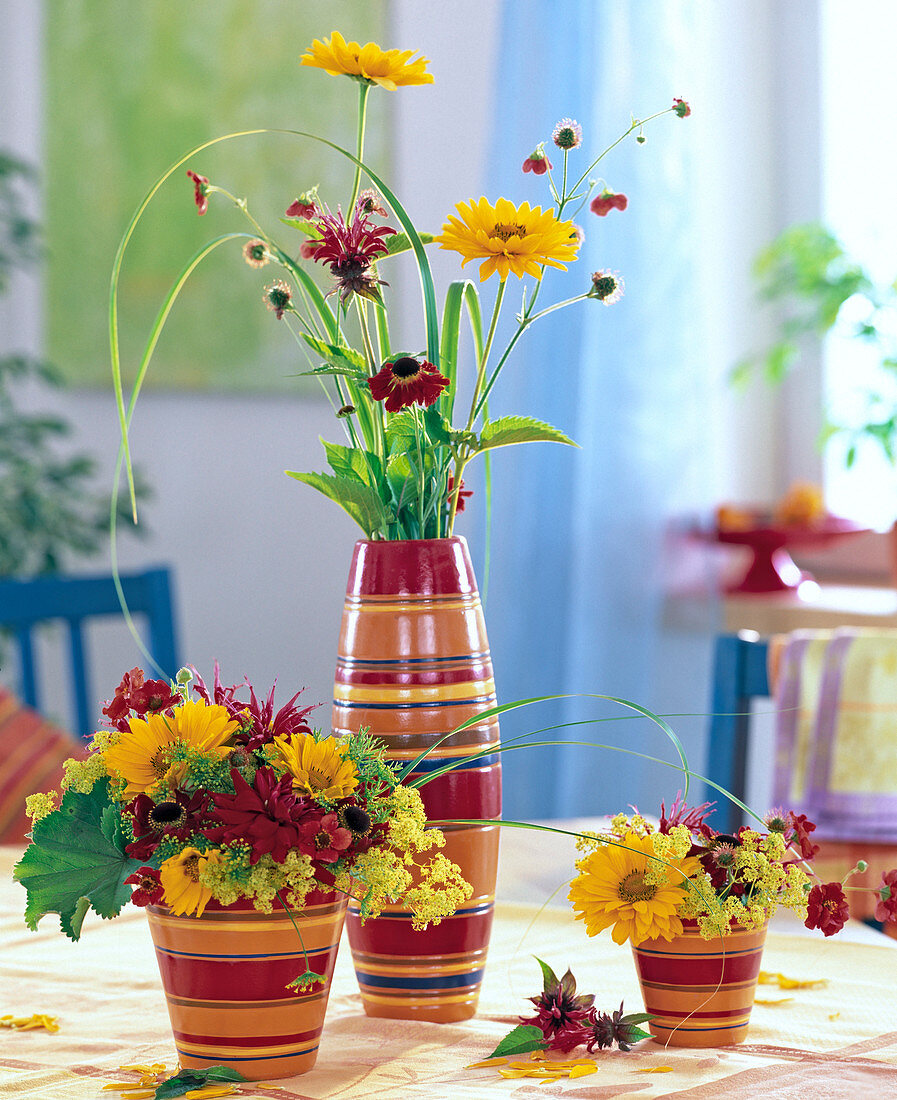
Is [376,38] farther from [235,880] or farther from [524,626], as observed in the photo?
[235,880]

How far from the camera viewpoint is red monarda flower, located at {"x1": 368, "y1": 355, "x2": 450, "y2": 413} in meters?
0.64

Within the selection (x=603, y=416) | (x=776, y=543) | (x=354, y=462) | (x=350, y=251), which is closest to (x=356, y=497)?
(x=354, y=462)

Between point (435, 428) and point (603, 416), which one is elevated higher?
point (603, 416)

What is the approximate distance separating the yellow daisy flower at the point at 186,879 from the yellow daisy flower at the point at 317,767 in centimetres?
5

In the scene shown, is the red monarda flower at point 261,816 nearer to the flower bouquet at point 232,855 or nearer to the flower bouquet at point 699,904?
the flower bouquet at point 232,855

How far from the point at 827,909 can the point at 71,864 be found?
0.34 m

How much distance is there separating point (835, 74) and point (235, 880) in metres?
2.50

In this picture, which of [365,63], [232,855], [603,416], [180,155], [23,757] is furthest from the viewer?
[180,155]

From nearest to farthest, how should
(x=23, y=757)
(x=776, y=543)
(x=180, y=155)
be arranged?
(x=23, y=757) → (x=776, y=543) → (x=180, y=155)

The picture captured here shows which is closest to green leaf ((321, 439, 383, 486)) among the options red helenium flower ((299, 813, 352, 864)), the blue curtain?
red helenium flower ((299, 813, 352, 864))

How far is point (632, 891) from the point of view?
65 centimetres

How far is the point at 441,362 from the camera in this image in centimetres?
75

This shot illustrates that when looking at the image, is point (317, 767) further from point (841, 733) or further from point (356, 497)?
point (841, 733)

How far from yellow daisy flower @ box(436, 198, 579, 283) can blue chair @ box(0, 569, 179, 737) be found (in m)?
1.10
